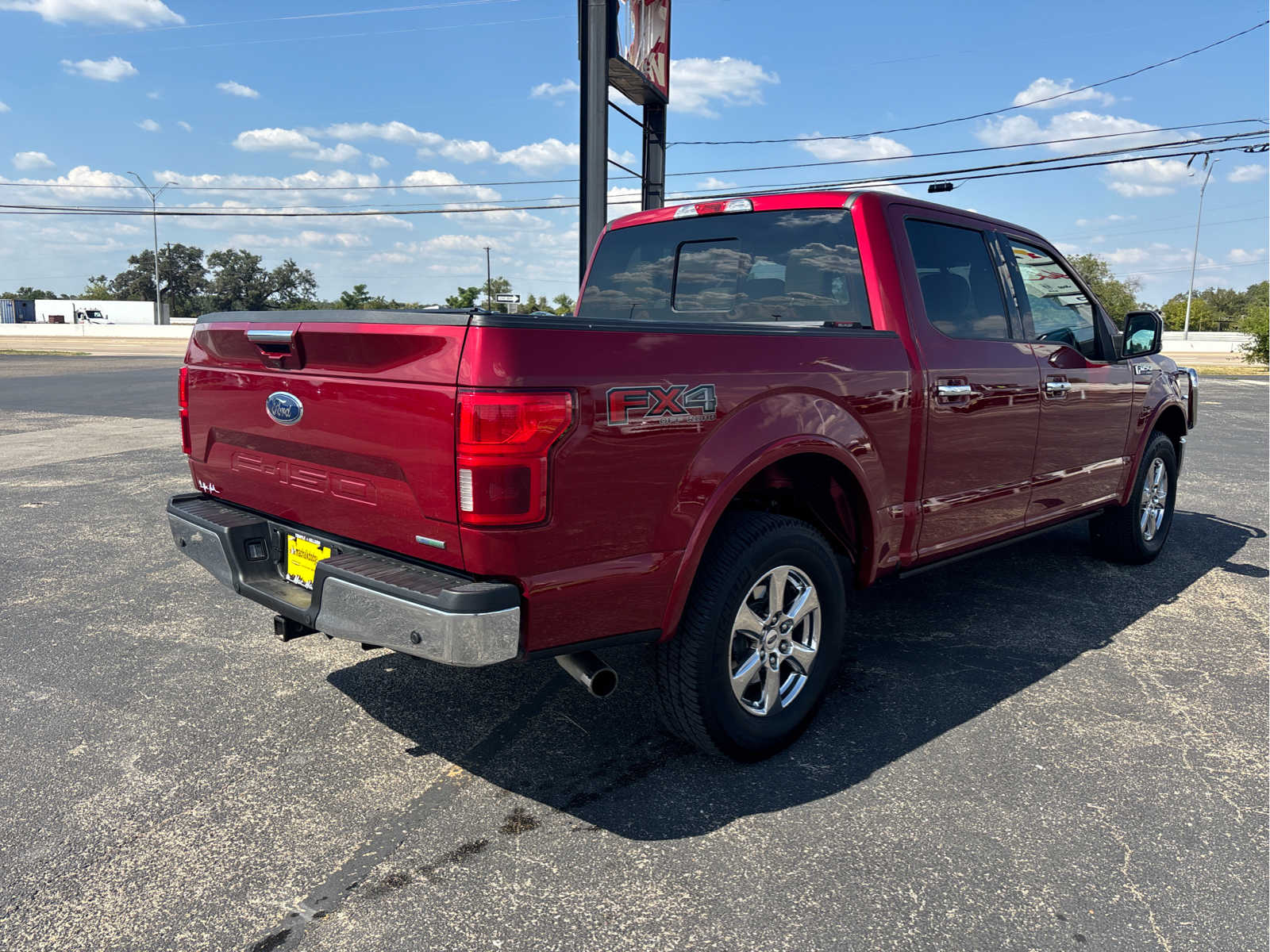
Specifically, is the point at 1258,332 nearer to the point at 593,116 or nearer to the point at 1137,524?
the point at 593,116

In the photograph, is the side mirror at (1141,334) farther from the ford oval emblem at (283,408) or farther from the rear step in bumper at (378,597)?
the ford oval emblem at (283,408)

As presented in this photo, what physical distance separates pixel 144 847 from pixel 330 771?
0.59 metres

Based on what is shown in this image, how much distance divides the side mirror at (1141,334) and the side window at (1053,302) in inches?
13.3

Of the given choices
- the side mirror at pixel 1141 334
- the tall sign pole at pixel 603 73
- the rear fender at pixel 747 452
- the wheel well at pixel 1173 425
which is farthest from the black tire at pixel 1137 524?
the tall sign pole at pixel 603 73

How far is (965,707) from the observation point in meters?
3.56

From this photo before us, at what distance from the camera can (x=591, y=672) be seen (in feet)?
8.70

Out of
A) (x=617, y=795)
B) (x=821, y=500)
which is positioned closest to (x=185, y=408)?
(x=617, y=795)

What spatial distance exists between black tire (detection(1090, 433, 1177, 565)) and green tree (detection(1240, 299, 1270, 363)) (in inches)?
1411

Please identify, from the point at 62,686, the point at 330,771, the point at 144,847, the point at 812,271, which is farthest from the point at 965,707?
the point at 62,686

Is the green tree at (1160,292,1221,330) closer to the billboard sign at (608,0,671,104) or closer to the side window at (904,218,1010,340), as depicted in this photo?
the billboard sign at (608,0,671,104)

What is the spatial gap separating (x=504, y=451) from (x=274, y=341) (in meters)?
1.09

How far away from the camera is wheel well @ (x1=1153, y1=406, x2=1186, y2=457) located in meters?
5.76

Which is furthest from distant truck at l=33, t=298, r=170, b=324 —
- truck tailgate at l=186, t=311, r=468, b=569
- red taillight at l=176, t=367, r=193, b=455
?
truck tailgate at l=186, t=311, r=468, b=569

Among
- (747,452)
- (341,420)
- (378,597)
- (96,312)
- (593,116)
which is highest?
Result: (593,116)
